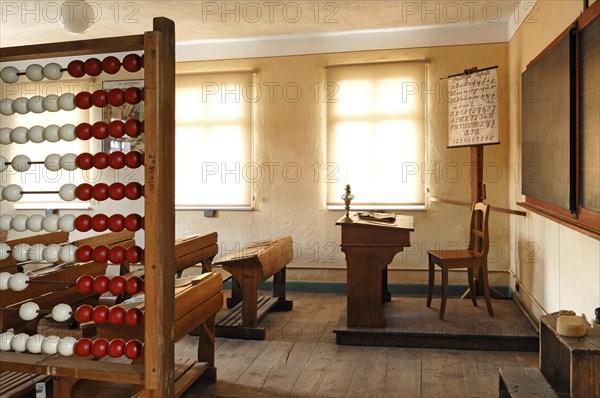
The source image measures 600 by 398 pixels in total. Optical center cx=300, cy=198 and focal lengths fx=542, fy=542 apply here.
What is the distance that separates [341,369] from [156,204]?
2.42m

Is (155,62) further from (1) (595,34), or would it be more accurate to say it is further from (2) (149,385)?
(1) (595,34)

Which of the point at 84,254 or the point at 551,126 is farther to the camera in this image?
the point at 551,126

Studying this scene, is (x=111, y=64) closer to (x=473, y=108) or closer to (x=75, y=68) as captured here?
(x=75, y=68)

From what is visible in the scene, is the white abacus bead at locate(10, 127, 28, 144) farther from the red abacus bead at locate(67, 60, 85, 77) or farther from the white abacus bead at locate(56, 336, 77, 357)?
the white abacus bead at locate(56, 336, 77, 357)

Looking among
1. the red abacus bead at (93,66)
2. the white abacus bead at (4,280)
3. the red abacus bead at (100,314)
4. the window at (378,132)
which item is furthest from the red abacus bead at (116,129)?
the window at (378,132)

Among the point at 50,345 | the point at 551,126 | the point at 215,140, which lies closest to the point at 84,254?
the point at 50,345

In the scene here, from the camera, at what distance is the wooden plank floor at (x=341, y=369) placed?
3.51 metres

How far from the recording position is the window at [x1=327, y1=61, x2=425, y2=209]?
645 centimetres

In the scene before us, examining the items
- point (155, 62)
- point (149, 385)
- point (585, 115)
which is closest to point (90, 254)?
point (149, 385)

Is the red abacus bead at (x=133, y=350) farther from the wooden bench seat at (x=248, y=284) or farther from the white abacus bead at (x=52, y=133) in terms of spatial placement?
the wooden bench seat at (x=248, y=284)

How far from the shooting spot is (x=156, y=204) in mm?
1979

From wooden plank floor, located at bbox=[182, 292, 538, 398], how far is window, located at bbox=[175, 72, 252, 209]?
2.62m

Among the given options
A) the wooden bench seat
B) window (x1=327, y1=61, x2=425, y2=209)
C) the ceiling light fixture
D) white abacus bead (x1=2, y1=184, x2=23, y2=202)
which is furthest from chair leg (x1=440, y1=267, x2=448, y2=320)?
the ceiling light fixture

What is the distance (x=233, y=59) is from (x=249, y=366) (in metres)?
4.27
